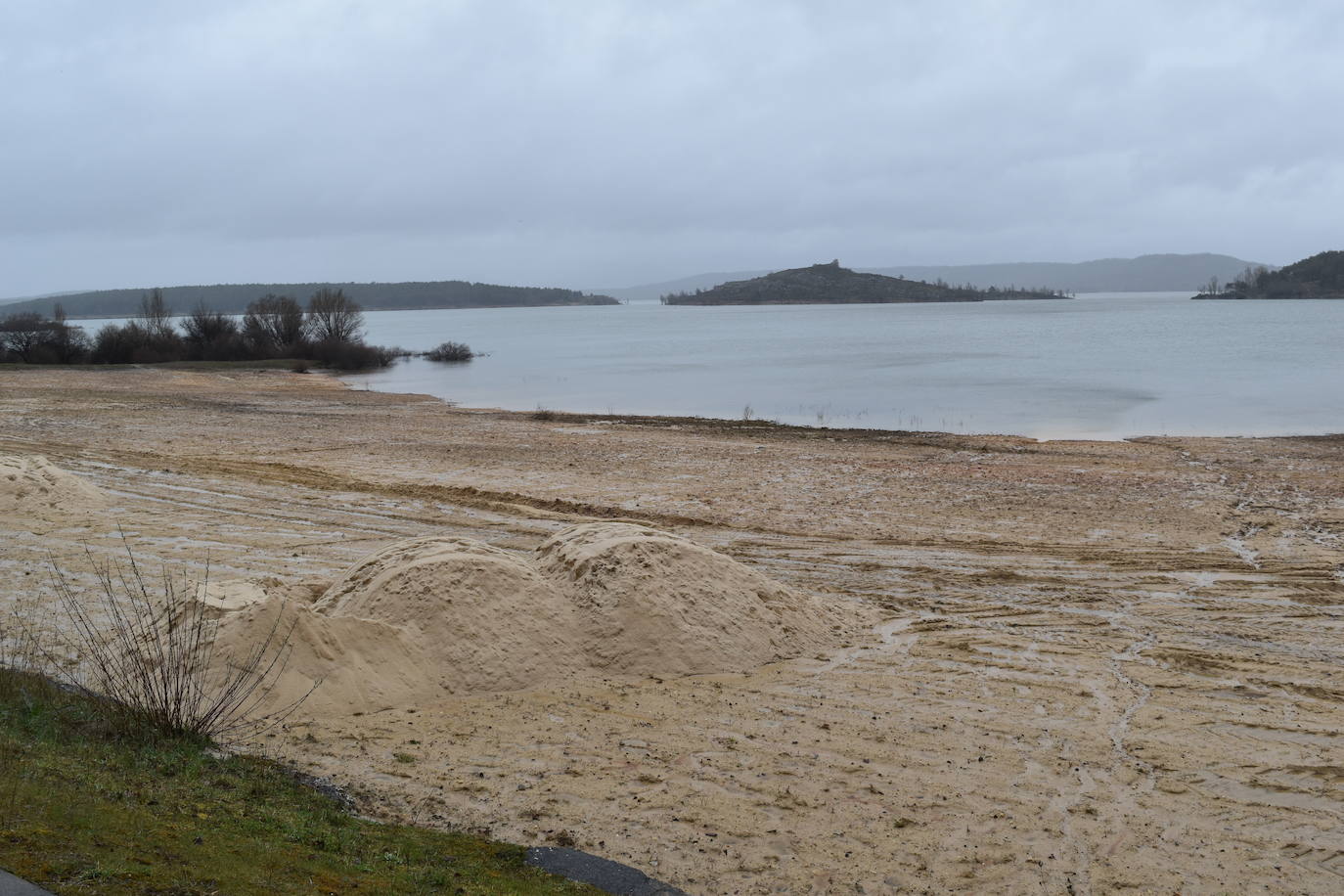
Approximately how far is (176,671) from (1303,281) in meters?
197

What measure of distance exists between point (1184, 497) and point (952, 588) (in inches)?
320

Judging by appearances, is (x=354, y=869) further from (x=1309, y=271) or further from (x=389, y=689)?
(x=1309, y=271)

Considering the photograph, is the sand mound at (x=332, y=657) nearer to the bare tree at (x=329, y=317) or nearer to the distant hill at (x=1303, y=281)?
the bare tree at (x=329, y=317)

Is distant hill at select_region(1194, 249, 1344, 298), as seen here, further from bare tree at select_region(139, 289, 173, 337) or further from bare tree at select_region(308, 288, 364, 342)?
bare tree at select_region(139, 289, 173, 337)

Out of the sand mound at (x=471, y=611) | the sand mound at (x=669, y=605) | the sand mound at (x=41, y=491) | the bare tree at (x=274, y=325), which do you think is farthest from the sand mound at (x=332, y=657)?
the bare tree at (x=274, y=325)

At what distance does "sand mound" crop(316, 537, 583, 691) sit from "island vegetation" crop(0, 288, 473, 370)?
5490 cm

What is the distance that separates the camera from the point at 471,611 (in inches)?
344

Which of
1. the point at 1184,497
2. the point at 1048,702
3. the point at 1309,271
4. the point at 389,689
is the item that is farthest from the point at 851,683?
the point at 1309,271

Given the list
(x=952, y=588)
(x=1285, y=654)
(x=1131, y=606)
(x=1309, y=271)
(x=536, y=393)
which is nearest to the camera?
(x=1285, y=654)

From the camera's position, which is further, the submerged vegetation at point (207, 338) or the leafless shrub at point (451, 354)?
the leafless shrub at point (451, 354)

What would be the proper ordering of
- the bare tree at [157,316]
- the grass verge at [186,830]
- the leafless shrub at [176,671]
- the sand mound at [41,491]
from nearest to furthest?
the grass verge at [186,830]
the leafless shrub at [176,671]
the sand mound at [41,491]
the bare tree at [157,316]

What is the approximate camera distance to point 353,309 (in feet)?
246

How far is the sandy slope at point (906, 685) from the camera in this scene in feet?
19.7

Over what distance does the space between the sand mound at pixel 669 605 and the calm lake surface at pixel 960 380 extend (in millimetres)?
21850
